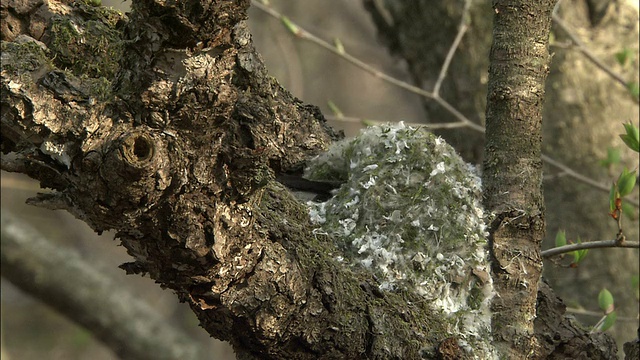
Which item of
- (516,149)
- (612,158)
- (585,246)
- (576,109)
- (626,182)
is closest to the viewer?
(516,149)

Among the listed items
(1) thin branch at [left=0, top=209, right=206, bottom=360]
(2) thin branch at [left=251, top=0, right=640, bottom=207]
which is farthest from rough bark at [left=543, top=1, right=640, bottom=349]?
(1) thin branch at [left=0, top=209, right=206, bottom=360]

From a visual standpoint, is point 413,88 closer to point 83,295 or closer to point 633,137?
point 633,137

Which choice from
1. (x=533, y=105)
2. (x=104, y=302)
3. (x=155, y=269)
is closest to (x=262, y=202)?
(x=155, y=269)

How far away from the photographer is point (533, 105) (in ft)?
6.98

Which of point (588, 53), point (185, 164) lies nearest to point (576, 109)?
point (588, 53)

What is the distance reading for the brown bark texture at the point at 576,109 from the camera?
388cm

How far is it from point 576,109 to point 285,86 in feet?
14.7

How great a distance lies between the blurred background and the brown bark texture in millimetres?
1732

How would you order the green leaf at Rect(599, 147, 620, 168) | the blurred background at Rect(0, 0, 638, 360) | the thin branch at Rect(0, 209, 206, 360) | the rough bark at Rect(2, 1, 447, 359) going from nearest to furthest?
the rough bark at Rect(2, 1, 447, 359) < the green leaf at Rect(599, 147, 620, 168) < the thin branch at Rect(0, 209, 206, 360) < the blurred background at Rect(0, 0, 638, 360)

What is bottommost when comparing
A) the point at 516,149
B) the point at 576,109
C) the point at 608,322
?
the point at 608,322

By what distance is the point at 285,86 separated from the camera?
805 centimetres

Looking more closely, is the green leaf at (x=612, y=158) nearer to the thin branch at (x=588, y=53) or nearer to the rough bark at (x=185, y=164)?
the thin branch at (x=588, y=53)

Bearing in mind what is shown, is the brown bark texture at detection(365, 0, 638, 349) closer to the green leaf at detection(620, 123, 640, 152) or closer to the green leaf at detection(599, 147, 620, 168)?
the green leaf at detection(599, 147, 620, 168)

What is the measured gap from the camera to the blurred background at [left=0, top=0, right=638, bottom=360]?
7.71m
